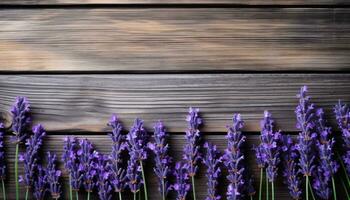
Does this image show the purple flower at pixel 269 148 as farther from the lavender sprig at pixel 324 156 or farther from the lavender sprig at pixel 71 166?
the lavender sprig at pixel 71 166

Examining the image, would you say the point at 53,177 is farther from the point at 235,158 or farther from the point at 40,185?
the point at 235,158

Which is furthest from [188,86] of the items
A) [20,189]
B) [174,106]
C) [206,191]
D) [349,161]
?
[20,189]

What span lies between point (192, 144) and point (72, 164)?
0.42 meters

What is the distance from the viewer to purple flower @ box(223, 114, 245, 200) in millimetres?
1478

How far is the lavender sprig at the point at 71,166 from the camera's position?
152 centimetres

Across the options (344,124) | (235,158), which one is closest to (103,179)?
(235,158)

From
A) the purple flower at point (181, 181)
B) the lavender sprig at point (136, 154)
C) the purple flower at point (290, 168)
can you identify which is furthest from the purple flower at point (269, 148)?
the lavender sprig at point (136, 154)

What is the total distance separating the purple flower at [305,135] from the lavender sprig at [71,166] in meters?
0.77

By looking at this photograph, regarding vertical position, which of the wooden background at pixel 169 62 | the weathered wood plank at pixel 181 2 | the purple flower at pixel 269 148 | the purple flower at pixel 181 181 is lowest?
the purple flower at pixel 181 181

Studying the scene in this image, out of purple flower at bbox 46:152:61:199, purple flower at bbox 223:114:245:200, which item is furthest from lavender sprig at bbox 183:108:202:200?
purple flower at bbox 46:152:61:199

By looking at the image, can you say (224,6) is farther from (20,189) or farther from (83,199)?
(20,189)

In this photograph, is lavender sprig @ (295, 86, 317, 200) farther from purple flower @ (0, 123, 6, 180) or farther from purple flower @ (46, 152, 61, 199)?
purple flower @ (0, 123, 6, 180)

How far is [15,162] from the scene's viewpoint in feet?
5.23

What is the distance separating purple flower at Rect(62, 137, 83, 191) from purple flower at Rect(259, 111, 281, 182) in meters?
0.64
